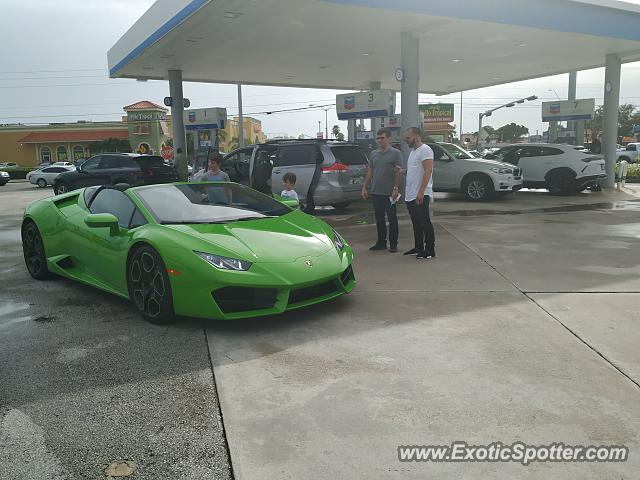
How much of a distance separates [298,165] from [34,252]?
6.20 m

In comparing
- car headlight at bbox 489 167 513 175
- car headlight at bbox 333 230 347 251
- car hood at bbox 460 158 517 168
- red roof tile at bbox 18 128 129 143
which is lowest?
car headlight at bbox 333 230 347 251

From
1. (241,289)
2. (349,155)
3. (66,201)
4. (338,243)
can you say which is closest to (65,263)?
(66,201)

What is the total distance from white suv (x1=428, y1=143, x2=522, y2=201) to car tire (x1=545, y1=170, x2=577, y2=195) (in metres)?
1.43

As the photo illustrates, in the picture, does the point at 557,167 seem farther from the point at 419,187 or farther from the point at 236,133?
the point at 236,133

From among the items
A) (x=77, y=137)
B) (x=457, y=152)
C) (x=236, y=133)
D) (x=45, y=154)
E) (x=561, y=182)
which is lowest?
(x=561, y=182)

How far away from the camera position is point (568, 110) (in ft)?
73.7

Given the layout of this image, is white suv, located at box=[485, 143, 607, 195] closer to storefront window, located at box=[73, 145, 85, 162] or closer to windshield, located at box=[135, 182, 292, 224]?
windshield, located at box=[135, 182, 292, 224]

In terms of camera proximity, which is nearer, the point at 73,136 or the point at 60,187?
the point at 60,187

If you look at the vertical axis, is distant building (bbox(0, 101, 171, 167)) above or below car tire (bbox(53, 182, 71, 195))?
above

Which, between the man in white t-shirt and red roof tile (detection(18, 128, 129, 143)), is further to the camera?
red roof tile (detection(18, 128, 129, 143))

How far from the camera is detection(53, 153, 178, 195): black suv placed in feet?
57.2

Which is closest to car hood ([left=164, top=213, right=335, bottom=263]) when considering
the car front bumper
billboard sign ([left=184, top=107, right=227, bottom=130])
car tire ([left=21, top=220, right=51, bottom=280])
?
the car front bumper

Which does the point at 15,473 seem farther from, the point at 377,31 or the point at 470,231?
the point at 377,31

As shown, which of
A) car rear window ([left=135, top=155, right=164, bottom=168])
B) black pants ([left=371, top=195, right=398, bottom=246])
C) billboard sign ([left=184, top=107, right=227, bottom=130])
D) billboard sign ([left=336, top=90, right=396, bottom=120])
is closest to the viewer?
black pants ([left=371, top=195, right=398, bottom=246])
